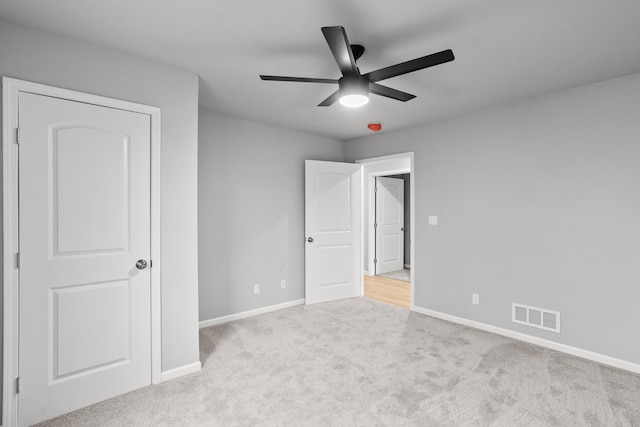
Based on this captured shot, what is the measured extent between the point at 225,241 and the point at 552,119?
3.64m

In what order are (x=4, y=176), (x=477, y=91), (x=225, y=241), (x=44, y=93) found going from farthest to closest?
(x=225, y=241), (x=477, y=91), (x=44, y=93), (x=4, y=176)

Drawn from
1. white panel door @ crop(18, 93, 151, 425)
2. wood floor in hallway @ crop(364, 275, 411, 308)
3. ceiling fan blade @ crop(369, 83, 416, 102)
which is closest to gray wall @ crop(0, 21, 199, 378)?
white panel door @ crop(18, 93, 151, 425)

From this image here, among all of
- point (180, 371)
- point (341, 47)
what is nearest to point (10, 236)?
point (180, 371)

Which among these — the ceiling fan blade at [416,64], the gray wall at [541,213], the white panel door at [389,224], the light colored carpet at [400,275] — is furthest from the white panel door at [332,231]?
the ceiling fan blade at [416,64]

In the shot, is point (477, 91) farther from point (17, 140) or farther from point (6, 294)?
point (6, 294)

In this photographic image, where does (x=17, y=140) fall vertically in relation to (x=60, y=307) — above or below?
above

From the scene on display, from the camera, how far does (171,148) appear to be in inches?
97.9

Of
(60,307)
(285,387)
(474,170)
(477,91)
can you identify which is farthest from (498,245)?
(60,307)

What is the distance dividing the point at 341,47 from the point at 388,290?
4.32 m

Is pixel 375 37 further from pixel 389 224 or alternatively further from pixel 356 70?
pixel 389 224

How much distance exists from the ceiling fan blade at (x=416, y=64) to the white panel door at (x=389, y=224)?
4.70 metres

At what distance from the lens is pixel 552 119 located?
304cm

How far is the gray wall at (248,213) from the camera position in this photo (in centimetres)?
363

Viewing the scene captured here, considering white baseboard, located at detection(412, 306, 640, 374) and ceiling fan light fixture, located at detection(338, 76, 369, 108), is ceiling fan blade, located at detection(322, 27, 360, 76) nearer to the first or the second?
ceiling fan light fixture, located at detection(338, 76, 369, 108)
